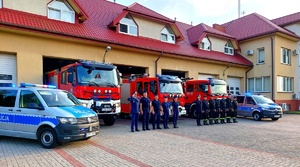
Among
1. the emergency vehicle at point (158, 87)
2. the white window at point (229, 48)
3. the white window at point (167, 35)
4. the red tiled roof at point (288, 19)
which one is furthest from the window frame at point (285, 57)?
the emergency vehicle at point (158, 87)

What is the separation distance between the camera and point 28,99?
26.9 feet

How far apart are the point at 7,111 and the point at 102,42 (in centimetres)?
839

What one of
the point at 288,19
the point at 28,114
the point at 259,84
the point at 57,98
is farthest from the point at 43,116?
the point at 288,19

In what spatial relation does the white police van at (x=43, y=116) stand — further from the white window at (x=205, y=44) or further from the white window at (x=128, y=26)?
the white window at (x=205, y=44)

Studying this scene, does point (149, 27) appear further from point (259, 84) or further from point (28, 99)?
point (259, 84)

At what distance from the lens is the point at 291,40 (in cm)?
2661

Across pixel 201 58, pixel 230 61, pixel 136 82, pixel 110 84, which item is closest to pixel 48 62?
pixel 136 82

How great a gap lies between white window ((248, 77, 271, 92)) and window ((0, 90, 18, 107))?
23409 mm

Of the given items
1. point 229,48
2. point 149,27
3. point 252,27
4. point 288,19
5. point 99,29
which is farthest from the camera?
point 288,19

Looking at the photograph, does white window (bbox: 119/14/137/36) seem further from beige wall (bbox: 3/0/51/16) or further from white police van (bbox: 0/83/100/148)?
white police van (bbox: 0/83/100/148)

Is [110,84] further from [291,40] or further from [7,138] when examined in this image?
[291,40]

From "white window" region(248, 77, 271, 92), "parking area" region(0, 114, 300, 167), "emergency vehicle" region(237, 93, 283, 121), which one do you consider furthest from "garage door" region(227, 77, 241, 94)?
"parking area" region(0, 114, 300, 167)

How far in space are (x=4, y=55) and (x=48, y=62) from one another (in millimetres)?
4216

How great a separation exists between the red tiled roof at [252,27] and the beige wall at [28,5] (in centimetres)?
2029
